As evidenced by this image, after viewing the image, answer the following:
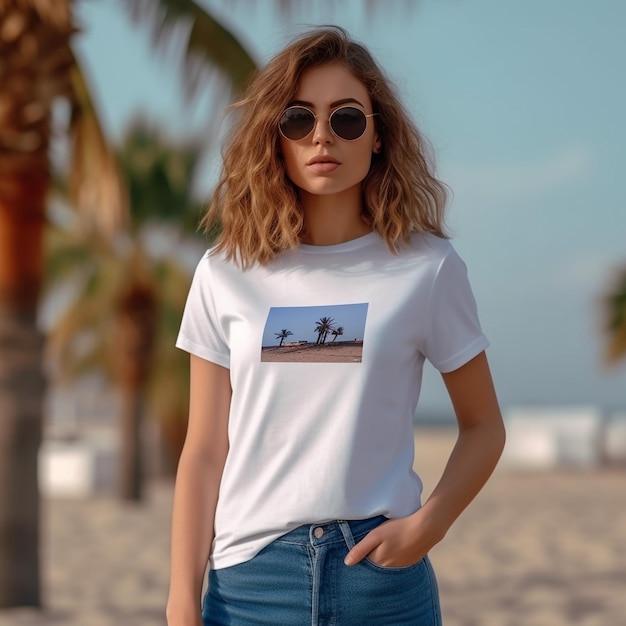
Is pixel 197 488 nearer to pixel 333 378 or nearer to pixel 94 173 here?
pixel 333 378

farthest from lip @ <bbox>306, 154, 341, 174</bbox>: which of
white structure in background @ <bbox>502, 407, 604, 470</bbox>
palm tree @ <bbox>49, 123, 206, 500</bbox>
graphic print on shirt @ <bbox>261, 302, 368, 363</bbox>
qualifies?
white structure in background @ <bbox>502, 407, 604, 470</bbox>

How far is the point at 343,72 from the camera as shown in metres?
1.97

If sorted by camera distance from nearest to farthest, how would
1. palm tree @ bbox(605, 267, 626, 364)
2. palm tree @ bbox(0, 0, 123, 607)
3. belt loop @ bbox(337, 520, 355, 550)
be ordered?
belt loop @ bbox(337, 520, 355, 550)
palm tree @ bbox(0, 0, 123, 607)
palm tree @ bbox(605, 267, 626, 364)

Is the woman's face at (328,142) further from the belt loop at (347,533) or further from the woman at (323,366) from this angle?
the belt loop at (347,533)

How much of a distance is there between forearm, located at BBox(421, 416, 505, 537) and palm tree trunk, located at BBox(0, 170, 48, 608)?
594cm

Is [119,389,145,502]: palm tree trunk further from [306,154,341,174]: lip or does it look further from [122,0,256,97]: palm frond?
[306,154,341,174]: lip

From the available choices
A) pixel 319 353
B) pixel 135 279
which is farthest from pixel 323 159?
pixel 135 279

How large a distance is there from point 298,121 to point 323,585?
Answer: 793mm

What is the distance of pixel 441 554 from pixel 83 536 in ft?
16.0

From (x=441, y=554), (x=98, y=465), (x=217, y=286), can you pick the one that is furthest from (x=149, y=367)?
(x=217, y=286)

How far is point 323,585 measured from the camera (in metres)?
1.82

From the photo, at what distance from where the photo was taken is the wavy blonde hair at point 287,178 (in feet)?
6.49

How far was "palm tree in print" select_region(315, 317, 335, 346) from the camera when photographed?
1.86 meters

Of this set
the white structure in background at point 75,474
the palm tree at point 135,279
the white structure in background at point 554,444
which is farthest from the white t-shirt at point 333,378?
the white structure in background at point 554,444
